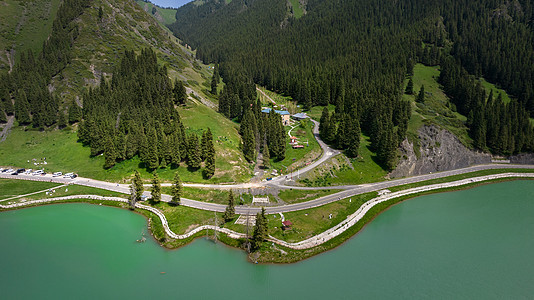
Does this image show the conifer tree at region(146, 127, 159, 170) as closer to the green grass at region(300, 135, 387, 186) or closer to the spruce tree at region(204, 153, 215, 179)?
the spruce tree at region(204, 153, 215, 179)

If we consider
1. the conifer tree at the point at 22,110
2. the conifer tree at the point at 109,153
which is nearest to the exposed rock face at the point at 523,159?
the conifer tree at the point at 109,153

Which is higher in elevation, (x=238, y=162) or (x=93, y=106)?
(x=93, y=106)

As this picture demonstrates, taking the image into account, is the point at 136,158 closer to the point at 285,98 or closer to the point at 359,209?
the point at 359,209

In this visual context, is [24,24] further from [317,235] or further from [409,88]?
[409,88]

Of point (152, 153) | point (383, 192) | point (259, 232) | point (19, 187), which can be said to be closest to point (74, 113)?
point (19, 187)

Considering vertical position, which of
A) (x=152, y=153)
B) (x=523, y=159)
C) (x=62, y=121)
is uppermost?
(x=62, y=121)

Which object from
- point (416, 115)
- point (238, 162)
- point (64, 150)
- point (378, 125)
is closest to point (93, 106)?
point (64, 150)

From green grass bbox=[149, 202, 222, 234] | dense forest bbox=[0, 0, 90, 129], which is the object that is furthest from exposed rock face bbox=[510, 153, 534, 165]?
dense forest bbox=[0, 0, 90, 129]
